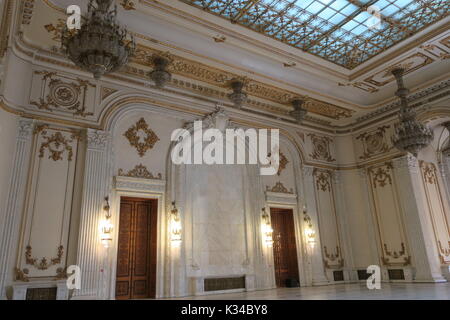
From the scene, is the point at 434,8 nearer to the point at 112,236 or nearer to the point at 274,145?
the point at 274,145

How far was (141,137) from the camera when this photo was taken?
8.35 metres

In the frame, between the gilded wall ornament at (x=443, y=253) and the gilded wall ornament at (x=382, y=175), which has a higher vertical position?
the gilded wall ornament at (x=382, y=175)

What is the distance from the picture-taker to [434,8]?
23.3 ft

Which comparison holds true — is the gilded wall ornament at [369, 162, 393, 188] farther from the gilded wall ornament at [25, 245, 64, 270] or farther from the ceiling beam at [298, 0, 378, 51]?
the gilded wall ornament at [25, 245, 64, 270]

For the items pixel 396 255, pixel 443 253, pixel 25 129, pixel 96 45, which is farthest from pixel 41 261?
pixel 443 253

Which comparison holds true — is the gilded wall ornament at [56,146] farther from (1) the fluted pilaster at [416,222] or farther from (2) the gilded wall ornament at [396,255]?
(2) the gilded wall ornament at [396,255]

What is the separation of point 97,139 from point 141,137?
1.12 meters

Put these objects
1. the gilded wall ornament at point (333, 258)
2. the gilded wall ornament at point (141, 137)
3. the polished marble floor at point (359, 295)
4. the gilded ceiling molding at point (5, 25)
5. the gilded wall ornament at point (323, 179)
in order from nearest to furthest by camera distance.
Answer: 1. the gilded ceiling molding at point (5, 25)
2. the polished marble floor at point (359, 295)
3. the gilded wall ornament at point (141, 137)
4. the gilded wall ornament at point (333, 258)
5. the gilded wall ornament at point (323, 179)

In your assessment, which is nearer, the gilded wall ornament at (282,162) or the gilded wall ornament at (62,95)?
the gilded wall ornament at (62,95)

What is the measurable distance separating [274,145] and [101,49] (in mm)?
6856

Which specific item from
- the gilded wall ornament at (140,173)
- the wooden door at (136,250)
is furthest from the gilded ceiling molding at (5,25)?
the wooden door at (136,250)

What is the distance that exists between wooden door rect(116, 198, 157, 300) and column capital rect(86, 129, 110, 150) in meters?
1.33

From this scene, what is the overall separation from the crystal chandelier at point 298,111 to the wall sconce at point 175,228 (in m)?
4.49

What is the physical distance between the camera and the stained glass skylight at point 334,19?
273 inches
